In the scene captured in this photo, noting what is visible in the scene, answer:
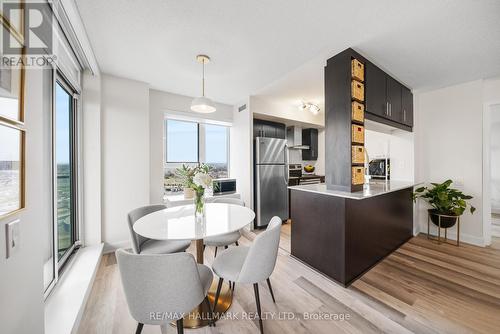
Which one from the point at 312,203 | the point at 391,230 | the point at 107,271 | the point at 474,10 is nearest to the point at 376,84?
the point at 474,10

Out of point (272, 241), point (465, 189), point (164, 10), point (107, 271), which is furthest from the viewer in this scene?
point (465, 189)

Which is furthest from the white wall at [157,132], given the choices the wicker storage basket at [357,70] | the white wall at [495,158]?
the white wall at [495,158]

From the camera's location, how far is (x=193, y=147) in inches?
146

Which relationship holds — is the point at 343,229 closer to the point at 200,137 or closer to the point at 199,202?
the point at 199,202

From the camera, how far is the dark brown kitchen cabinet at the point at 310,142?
4.93 m

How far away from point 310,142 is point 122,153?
4.13 m

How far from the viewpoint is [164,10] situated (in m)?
1.50

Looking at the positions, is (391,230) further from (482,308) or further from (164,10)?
(164,10)

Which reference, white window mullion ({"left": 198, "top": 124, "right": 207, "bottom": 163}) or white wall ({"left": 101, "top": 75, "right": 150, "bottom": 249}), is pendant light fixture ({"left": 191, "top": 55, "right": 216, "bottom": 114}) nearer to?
white wall ({"left": 101, "top": 75, "right": 150, "bottom": 249})

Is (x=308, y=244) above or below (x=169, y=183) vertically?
below

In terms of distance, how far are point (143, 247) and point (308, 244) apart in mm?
1829

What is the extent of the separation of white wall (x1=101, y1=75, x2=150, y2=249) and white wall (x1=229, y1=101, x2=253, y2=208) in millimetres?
1661

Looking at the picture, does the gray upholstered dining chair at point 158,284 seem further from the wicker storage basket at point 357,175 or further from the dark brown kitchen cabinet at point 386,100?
the dark brown kitchen cabinet at point 386,100

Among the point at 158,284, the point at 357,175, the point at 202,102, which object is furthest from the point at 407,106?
the point at 158,284
